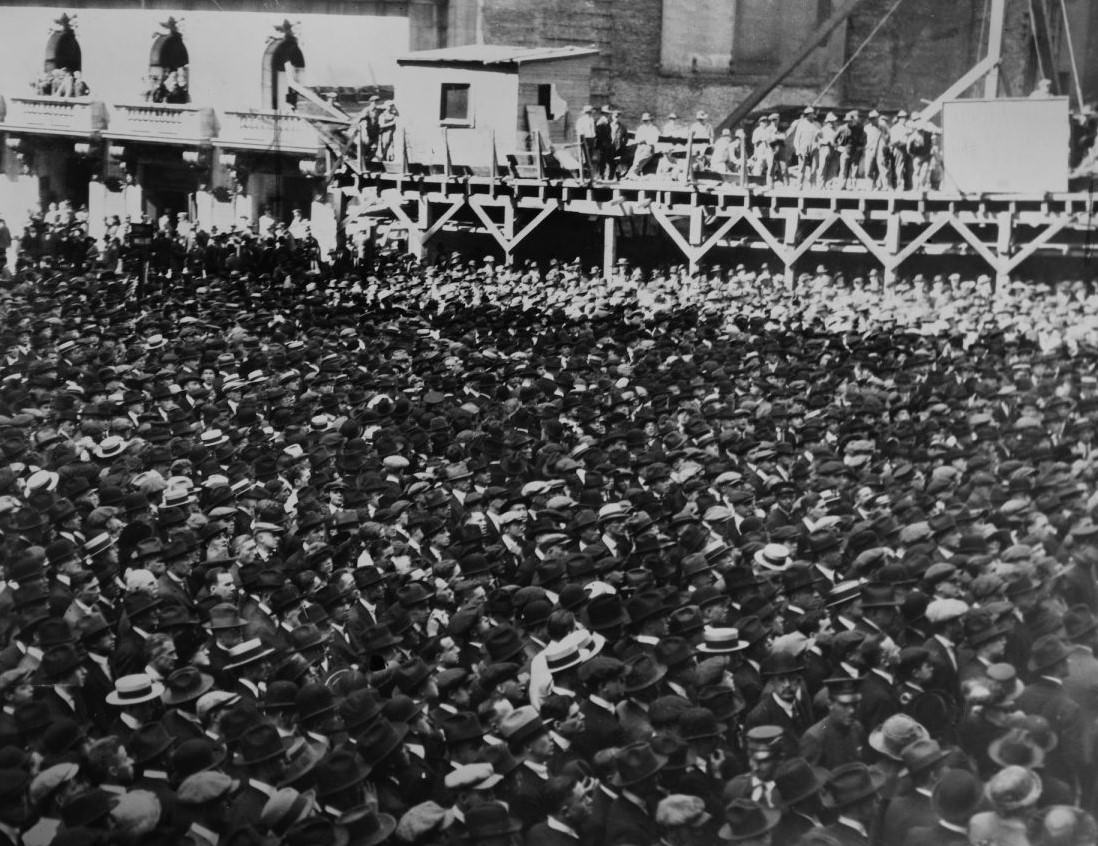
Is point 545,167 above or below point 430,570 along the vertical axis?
above

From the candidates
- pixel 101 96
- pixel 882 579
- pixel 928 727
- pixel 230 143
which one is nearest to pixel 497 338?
pixel 101 96

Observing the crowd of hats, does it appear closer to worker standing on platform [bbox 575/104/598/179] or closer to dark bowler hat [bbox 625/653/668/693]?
dark bowler hat [bbox 625/653/668/693]

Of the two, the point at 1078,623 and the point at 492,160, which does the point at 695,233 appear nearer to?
the point at 492,160

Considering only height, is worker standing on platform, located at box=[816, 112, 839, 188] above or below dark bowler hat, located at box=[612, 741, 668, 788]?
above

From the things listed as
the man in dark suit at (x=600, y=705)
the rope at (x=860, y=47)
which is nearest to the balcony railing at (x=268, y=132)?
the rope at (x=860, y=47)

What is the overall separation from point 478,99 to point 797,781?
2309 cm

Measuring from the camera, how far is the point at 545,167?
27.7 meters

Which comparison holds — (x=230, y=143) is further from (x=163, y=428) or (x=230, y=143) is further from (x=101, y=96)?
(x=163, y=428)

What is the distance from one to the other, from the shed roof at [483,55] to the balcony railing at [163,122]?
4.49 meters

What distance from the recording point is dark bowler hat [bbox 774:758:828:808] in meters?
6.06

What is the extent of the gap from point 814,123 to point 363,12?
9.26 metres

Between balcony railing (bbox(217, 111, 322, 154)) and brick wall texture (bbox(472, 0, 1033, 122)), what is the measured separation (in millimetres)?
3609

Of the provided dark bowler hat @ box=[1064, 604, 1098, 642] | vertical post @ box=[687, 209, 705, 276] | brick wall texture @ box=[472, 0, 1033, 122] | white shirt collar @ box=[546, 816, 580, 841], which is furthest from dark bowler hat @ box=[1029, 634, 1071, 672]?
brick wall texture @ box=[472, 0, 1033, 122]

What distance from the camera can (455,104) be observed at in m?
27.3
